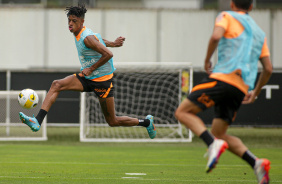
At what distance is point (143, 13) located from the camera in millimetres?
26703

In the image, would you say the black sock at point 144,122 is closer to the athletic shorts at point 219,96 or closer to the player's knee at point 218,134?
the player's knee at point 218,134

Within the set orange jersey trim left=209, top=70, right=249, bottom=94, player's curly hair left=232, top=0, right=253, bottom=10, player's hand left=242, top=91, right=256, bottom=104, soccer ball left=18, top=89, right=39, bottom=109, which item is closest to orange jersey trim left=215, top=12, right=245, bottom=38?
player's curly hair left=232, top=0, right=253, bottom=10

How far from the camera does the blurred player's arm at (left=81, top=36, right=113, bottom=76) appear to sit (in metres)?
9.21

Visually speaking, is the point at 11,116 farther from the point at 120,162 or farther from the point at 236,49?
the point at 236,49

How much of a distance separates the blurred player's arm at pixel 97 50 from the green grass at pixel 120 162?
1.74 meters

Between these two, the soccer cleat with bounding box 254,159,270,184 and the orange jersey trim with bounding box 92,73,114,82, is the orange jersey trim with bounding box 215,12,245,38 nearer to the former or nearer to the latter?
the soccer cleat with bounding box 254,159,270,184

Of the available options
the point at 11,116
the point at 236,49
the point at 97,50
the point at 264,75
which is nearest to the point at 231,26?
the point at 236,49

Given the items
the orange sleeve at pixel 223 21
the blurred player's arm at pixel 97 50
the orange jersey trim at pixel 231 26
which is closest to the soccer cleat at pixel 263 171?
the orange jersey trim at pixel 231 26

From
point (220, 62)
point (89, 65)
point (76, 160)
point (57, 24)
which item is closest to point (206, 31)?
point (57, 24)

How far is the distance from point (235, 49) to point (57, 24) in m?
21.0

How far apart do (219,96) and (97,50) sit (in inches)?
132

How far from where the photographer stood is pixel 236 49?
251 inches

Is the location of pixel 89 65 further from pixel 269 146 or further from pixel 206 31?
pixel 206 31

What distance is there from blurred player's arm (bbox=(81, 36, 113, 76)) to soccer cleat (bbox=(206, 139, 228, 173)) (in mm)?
3542
